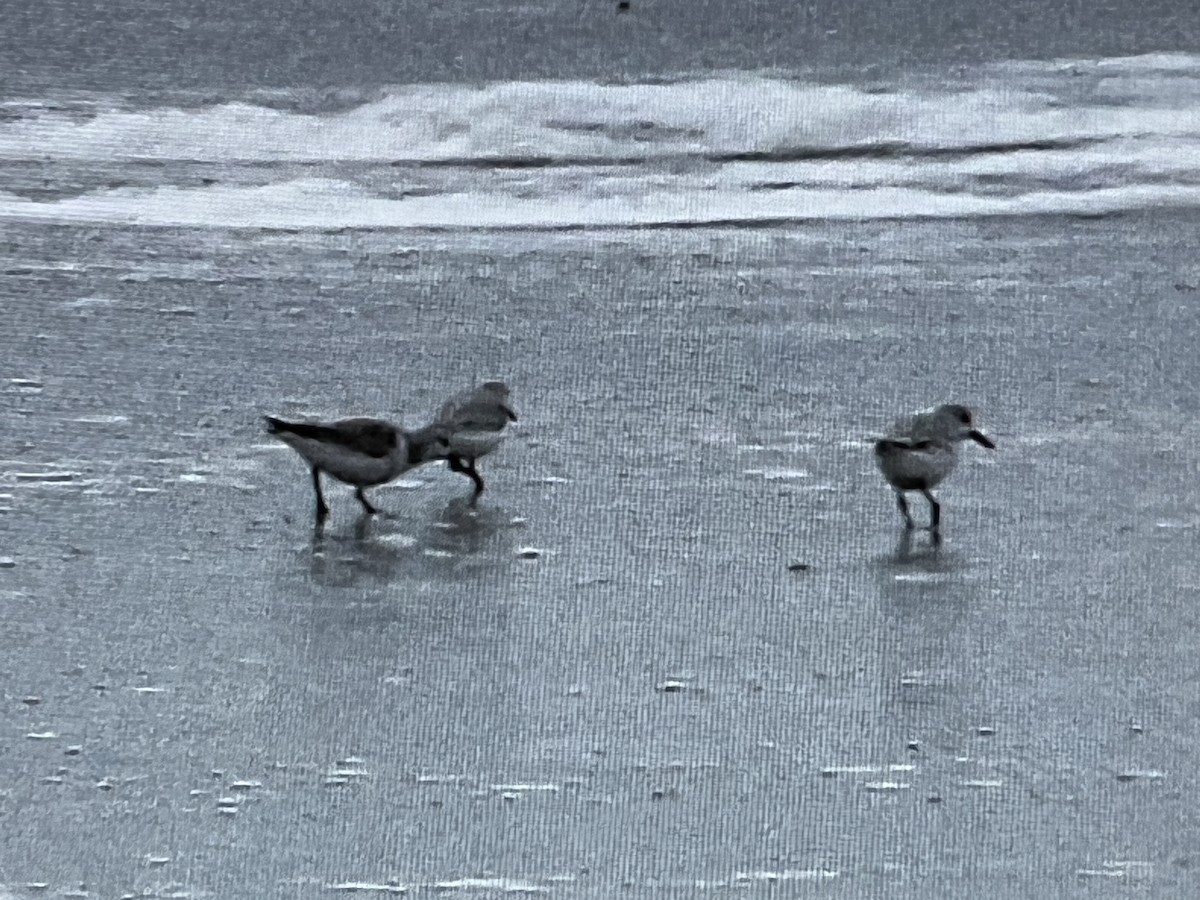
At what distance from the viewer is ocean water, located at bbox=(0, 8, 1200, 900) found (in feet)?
14.0

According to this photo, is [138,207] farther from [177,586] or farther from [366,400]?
[177,586]

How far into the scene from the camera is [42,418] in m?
5.98

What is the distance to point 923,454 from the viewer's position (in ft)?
17.6

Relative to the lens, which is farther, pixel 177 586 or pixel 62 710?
pixel 177 586

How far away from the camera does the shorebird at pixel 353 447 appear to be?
5.33 metres

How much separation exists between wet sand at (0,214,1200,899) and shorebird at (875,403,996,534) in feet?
0.30

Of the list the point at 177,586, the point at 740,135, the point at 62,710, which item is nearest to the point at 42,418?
the point at 177,586

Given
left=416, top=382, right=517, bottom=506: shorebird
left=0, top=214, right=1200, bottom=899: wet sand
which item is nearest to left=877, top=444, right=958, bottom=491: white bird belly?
left=0, top=214, right=1200, bottom=899: wet sand

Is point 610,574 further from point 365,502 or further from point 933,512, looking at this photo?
point 933,512

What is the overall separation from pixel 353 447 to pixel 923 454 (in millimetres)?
1407

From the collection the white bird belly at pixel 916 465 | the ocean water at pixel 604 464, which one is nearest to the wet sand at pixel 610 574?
the ocean water at pixel 604 464

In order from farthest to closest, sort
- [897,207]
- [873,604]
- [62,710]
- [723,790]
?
[897,207]
[873,604]
[62,710]
[723,790]

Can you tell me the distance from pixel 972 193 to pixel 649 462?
7.09ft

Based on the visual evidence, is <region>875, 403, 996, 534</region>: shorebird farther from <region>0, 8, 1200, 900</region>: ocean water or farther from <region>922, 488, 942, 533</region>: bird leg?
<region>0, 8, 1200, 900</region>: ocean water
